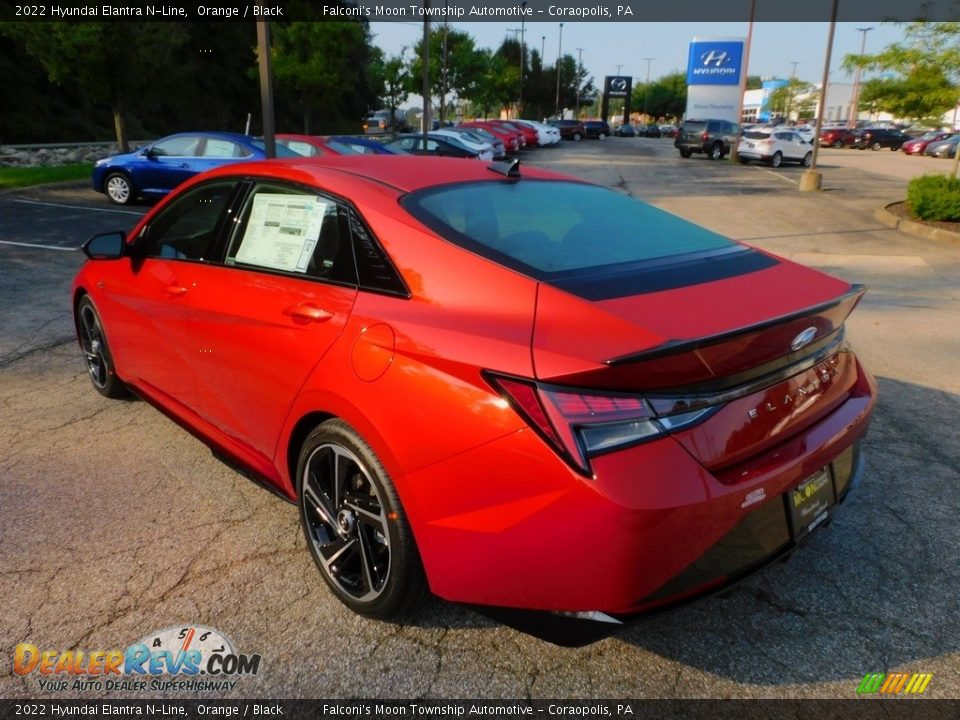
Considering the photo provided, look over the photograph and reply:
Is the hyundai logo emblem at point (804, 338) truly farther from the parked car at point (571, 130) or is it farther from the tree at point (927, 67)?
the parked car at point (571, 130)

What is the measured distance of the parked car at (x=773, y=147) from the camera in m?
31.3

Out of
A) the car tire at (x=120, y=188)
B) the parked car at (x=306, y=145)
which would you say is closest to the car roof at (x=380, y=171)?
the parked car at (x=306, y=145)

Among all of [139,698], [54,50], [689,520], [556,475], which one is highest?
[54,50]

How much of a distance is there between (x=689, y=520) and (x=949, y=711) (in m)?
1.10

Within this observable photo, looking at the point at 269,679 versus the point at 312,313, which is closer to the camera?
the point at 269,679

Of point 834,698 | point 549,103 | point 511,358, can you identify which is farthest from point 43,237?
point 549,103

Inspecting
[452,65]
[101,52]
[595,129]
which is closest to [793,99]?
[595,129]

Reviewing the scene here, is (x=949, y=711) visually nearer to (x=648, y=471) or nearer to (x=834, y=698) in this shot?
(x=834, y=698)

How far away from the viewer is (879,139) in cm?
5328

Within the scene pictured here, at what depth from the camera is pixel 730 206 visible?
17000 mm

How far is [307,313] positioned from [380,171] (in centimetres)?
71

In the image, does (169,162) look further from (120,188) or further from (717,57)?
(717,57)

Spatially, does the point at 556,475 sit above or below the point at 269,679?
above

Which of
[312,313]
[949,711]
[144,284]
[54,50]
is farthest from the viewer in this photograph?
[54,50]
